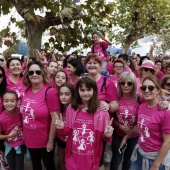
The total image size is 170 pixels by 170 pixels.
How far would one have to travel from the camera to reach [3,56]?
175 inches

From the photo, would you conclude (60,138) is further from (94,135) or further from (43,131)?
(94,135)

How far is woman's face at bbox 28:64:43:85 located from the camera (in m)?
3.07

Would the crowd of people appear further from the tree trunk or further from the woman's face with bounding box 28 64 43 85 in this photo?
the tree trunk

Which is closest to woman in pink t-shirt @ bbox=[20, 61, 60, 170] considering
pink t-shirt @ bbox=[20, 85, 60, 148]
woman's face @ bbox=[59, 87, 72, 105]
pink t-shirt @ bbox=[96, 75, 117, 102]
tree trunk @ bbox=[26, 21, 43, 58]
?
pink t-shirt @ bbox=[20, 85, 60, 148]

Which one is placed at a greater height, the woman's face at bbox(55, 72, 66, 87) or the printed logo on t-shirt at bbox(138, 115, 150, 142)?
the woman's face at bbox(55, 72, 66, 87)

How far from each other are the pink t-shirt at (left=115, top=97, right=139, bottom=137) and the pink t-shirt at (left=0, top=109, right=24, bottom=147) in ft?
4.52

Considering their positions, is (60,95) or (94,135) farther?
(60,95)

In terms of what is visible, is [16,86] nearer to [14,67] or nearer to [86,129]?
[14,67]

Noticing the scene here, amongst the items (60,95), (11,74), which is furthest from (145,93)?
(11,74)

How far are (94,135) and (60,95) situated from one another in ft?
2.88

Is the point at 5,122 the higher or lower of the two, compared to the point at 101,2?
lower

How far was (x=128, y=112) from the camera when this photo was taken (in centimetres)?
309

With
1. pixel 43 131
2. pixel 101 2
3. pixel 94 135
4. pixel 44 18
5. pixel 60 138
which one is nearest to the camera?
pixel 94 135

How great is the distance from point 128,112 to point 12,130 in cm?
A: 159
